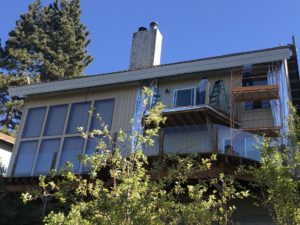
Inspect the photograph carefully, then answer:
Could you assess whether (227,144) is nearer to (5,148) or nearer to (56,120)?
(56,120)

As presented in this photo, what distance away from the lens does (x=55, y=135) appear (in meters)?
16.7

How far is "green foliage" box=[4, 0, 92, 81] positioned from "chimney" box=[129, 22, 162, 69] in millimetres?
17651

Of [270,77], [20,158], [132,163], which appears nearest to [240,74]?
[270,77]

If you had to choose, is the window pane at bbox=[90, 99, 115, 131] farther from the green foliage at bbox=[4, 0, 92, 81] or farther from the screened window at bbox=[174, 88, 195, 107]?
the green foliage at bbox=[4, 0, 92, 81]

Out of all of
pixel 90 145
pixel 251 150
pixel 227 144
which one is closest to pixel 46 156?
pixel 90 145

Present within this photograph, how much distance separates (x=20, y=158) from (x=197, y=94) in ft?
23.1

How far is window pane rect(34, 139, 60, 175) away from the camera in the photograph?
51.7 feet

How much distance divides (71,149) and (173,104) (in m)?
4.01

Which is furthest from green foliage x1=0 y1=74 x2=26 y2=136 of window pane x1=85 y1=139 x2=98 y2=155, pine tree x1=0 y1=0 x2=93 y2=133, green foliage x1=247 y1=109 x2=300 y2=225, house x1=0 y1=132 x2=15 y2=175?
green foliage x1=247 y1=109 x2=300 y2=225

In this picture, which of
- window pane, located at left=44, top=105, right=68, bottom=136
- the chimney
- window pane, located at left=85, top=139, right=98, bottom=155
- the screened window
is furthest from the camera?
the chimney

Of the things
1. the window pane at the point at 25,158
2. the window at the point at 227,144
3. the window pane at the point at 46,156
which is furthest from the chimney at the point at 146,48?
the window at the point at 227,144

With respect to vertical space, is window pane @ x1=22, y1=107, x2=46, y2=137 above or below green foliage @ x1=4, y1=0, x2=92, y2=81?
below

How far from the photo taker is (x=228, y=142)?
41.9ft

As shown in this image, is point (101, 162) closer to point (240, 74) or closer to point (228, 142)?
point (228, 142)
